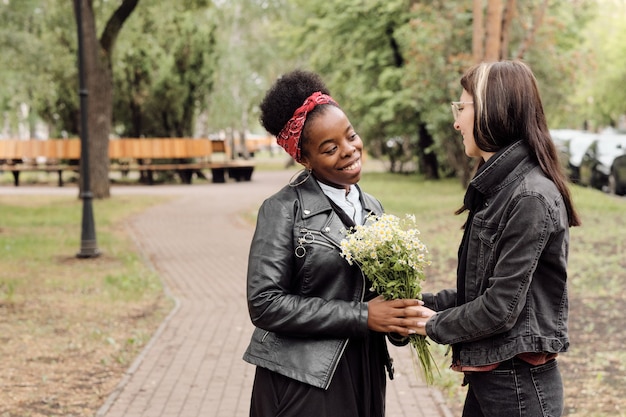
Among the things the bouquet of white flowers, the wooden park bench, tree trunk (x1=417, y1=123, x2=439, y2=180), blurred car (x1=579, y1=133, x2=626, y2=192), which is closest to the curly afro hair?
the bouquet of white flowers

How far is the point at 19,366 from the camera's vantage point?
22.5 feet

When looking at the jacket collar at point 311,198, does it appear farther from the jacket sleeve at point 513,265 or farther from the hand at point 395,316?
the jacket sleeve at point 513,265

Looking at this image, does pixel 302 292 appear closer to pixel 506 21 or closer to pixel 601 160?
pixel 506 21

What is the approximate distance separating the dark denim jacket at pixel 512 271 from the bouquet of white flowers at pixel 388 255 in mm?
151

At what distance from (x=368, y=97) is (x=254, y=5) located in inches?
684

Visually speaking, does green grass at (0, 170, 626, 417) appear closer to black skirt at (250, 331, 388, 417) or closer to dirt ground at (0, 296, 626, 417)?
dirt ground at (0, 296, 626, 417)

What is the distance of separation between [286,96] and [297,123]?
120mm

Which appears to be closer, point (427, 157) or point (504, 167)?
point (504, 167)

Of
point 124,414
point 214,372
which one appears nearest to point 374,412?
point 124,414

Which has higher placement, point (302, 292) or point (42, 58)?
point (42, 58)

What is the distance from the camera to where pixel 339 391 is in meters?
2.82

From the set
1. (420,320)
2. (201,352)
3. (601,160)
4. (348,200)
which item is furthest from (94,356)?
(601,160)

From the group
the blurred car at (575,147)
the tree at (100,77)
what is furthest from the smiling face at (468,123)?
the blurred car at (575,147)

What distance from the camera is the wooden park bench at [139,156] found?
31.5m
